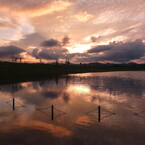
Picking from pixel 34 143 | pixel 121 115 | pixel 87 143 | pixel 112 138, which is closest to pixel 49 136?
pixel 34 143

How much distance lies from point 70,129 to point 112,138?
5.24m

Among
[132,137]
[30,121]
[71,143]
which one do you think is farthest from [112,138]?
[30,121]

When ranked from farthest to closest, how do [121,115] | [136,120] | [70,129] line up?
[121,115]
[136,120]
[70,129]

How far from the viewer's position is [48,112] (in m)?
24.1

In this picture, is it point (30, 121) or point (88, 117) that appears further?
point (88, 117)

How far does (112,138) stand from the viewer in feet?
51.5

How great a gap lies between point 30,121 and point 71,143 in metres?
8.17

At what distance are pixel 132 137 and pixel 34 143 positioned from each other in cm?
1114

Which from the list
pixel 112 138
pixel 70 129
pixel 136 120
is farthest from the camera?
pixel 136 120

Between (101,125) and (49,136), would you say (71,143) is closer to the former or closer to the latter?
(49,136)

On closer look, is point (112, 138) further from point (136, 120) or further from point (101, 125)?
point (136, 120)

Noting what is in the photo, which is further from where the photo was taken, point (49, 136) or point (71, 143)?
point (49, 136)

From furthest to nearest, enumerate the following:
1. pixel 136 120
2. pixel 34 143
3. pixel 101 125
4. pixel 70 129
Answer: pixel 136 120 → pixel 101 125 → pixel 70 129 → pixel 34 143

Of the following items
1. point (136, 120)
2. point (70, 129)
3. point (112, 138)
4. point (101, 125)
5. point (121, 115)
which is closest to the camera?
point (112, 138)
